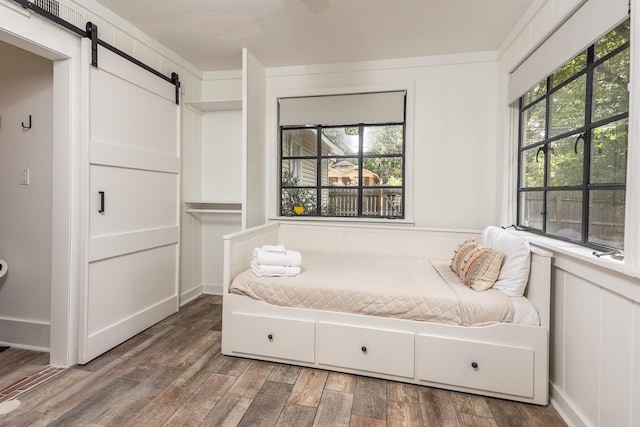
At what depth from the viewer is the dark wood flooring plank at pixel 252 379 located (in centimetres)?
177

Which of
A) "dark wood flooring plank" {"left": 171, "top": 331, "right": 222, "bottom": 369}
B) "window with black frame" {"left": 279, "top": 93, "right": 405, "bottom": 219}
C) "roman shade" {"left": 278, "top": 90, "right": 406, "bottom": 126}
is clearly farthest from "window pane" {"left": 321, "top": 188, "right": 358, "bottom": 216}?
"dark wood flooring plank" {"left": 171, "top": 331, "right": 222, "bottom": 369}

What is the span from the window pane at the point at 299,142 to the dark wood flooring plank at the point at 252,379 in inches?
82.5

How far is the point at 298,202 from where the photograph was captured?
3.39m

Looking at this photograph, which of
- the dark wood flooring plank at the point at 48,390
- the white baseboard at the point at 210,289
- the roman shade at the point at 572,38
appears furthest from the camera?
the white baseboard at the point at 210,289

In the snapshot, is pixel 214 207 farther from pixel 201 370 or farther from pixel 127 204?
pixel 201 370

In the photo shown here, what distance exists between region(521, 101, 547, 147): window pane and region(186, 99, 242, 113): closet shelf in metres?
2.51

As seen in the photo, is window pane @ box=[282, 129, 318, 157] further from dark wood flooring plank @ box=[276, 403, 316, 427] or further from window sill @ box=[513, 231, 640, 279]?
dark wood flooring plank @ box=[276, 403, 316, 427]

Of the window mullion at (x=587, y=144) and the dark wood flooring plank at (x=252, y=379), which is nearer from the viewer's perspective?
the window mullion at (x=587, y=144)

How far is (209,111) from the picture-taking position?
134 inches

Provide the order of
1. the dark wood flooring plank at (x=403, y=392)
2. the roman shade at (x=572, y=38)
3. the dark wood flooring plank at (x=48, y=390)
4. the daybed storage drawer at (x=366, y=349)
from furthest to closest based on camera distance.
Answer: the daybed storage drawer at (x=366, y=349), the dark wood flooring plank at (x=403, y=392), the dark wood flooring plank at (x=48, y=390), the roman shade at (x=572, y=38)

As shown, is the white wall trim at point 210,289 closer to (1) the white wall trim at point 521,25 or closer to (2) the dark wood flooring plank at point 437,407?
(2) the dark wood flooring plank at point 437,407

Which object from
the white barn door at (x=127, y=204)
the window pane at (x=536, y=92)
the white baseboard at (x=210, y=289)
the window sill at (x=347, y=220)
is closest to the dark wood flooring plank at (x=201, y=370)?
the white barn door at (x=127, y=204)

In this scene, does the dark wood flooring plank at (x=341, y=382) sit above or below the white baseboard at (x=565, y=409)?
below

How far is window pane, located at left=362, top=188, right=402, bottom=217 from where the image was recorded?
3.12 meters
